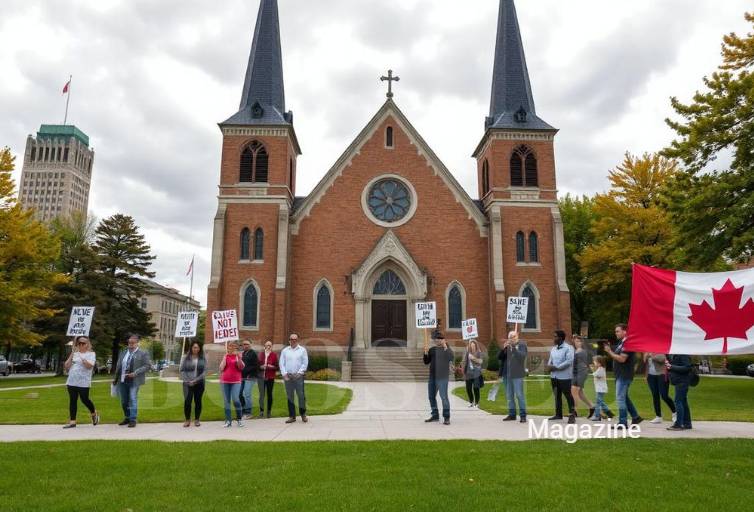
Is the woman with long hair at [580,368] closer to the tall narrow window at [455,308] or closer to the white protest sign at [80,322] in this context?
the white protest sign at [80,322]

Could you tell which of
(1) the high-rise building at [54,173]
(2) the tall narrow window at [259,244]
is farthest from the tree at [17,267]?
(1) the high-rise building at [54,173]

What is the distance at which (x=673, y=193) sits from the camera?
62.1 feet

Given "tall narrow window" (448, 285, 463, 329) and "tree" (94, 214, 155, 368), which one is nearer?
"tall narrow window" (448, 285, 463, 329)

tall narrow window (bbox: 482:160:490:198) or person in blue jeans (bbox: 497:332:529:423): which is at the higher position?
tall narrow window (bbox: 482:160:490:198)

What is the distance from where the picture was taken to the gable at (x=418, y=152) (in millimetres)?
31156

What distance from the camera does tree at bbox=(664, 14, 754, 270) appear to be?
17.2 m

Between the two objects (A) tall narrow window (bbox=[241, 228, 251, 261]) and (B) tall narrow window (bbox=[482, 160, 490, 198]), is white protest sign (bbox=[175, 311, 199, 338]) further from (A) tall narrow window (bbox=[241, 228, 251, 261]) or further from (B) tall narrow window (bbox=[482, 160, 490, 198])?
(B) tall narrow window (bbox=[482, 160, 490, 198])

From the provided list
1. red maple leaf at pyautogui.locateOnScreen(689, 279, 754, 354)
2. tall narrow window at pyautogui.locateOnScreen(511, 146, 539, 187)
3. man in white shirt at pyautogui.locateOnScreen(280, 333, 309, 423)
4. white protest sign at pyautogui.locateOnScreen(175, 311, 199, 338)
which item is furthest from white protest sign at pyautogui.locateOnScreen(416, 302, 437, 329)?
tall narrow window at pyautogui.locateOnScreen(511, 146, 539, 187)

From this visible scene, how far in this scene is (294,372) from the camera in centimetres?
1227

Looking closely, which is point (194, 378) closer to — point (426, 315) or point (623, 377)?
point (426, 315)

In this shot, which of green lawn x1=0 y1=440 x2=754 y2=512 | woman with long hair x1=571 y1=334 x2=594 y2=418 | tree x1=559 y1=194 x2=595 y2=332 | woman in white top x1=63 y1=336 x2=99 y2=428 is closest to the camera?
green lawn x1=0 y1=440 x2=754 y2=512

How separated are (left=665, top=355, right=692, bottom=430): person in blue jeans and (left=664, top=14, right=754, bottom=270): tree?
7.91 m

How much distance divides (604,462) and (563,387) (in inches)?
172

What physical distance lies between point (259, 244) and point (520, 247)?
1403 cm
